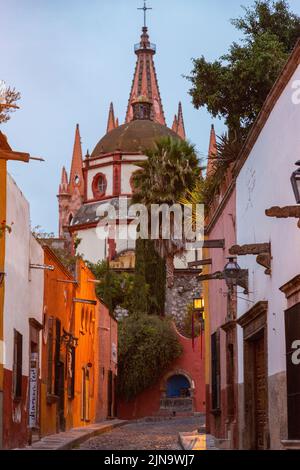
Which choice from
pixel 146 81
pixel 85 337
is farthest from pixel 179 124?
pixel 85 337

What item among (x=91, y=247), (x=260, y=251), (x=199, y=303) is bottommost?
(x=260, y=251)

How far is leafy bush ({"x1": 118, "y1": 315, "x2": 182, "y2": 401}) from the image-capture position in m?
44.0

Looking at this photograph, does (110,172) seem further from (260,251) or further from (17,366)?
(260,251)

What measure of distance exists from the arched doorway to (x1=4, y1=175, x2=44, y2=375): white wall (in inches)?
973

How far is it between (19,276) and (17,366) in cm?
163

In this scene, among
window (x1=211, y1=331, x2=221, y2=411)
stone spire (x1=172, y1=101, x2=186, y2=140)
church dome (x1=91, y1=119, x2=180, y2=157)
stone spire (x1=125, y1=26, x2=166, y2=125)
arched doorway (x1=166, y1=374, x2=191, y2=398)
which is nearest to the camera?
window (x1=211, y1=331, x2=221, y2=411)

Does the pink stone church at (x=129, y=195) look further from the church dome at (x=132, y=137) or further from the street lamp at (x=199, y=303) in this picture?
the street lamp at (x=199, y=303)

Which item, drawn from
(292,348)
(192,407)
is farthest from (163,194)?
(292,348)

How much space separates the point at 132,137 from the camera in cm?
6338

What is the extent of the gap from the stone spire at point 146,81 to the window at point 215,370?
58241mm

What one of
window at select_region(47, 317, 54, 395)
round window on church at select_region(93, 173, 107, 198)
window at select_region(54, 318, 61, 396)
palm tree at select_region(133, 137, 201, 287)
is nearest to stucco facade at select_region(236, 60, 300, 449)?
window at select_region(47, 317, 54, 395)

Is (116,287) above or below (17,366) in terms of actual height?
above

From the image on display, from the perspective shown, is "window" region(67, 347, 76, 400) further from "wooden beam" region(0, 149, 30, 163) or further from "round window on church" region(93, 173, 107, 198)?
"round window on church" region(93, 173, 107, 198)
